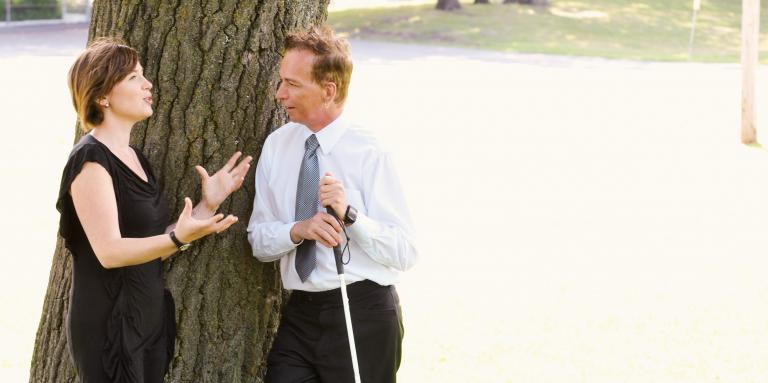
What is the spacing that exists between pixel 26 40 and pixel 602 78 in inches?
696

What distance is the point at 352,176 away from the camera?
420cm

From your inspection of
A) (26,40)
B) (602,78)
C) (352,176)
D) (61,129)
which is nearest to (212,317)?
(352,176)

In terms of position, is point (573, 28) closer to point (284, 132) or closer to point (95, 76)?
point (284, 132)

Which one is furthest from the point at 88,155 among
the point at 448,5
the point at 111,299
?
the point at 448,5

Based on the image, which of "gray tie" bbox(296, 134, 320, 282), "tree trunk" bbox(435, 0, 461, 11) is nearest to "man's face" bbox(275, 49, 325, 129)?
"gray tie" bbox(296, 134, 320, 282)

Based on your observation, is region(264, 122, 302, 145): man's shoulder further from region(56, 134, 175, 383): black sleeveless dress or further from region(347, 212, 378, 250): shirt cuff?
region(56, 134, 175, 383): black sleeveless dress

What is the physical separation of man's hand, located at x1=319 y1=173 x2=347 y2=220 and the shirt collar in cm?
29

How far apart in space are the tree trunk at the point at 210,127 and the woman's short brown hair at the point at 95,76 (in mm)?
602

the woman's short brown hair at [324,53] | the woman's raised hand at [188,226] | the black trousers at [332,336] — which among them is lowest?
the black trousers at [332,336]

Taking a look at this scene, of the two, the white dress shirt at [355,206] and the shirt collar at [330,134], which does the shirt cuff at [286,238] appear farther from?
the shirt collar at [330,134]

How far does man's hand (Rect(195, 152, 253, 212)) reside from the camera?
4.27 meters

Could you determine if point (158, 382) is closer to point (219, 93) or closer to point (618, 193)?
point (219, 93)

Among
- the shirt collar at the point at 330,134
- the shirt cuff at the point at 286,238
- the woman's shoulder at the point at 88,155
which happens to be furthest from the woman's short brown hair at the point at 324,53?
the woman's shoulder at the point at 88,155

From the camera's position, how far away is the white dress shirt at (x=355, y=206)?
412 cm
